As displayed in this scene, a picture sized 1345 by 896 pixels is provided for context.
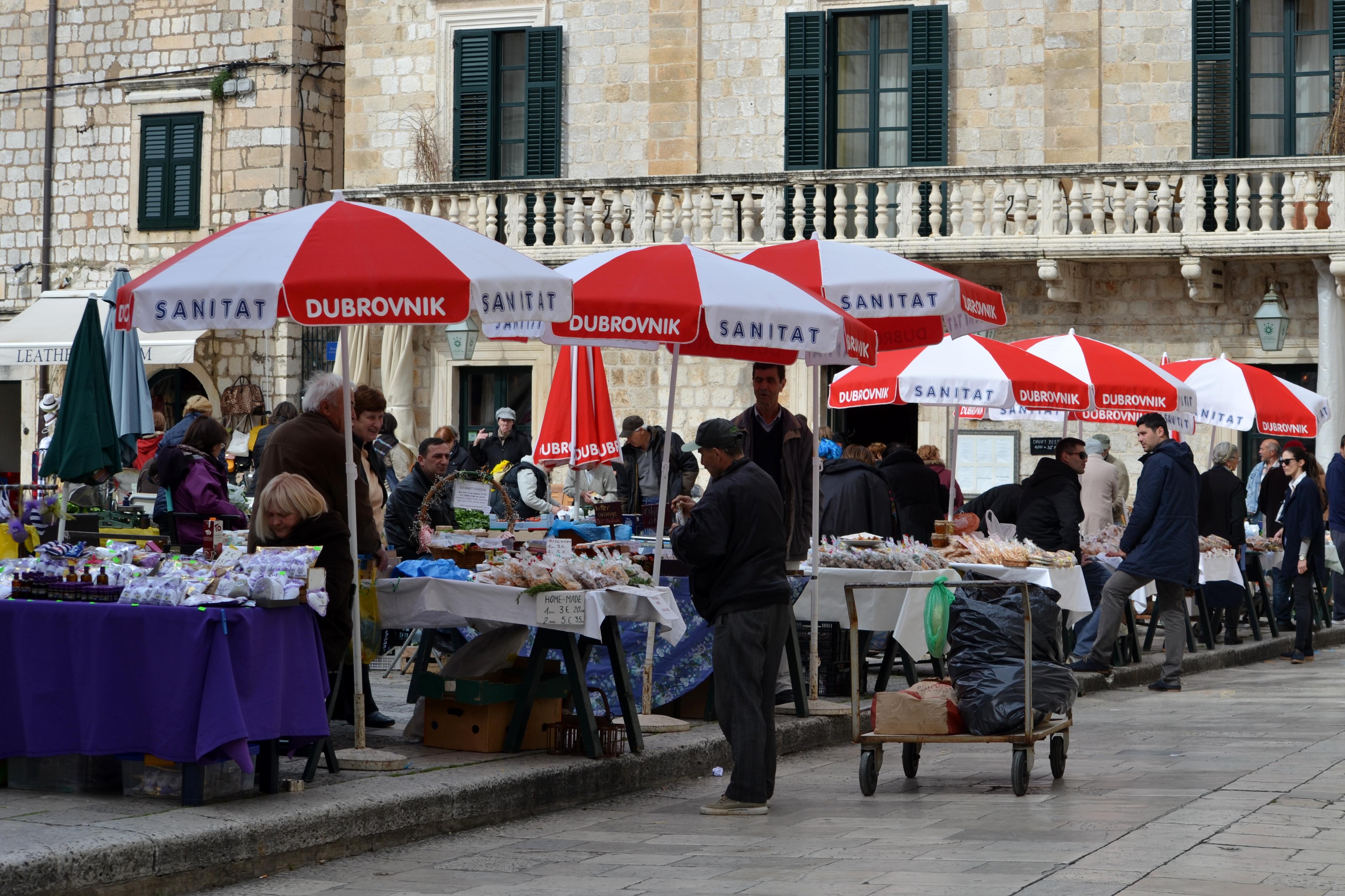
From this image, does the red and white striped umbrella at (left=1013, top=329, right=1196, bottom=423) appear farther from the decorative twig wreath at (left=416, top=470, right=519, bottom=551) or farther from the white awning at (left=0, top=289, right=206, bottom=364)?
the white awning at (left=0, top=289, right=206, bottom=364)

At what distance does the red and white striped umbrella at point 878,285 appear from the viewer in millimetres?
10602

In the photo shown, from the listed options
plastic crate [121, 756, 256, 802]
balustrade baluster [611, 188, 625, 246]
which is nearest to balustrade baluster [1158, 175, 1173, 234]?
balustrade baluster [611, 188, 625, 246]

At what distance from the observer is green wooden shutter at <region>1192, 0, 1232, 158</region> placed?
20.4m

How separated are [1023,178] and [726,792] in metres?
13.4

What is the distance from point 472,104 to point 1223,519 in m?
11.5

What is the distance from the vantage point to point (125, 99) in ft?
85.3

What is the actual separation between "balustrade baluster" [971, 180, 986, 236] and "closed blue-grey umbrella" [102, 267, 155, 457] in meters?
9.36

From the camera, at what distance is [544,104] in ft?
75.3

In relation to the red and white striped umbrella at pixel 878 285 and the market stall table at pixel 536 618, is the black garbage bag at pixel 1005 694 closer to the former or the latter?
the market stall table at pixel 536 618

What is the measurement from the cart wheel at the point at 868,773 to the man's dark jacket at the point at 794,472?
2.08 metres

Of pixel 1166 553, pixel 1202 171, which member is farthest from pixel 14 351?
pixel 1202 171

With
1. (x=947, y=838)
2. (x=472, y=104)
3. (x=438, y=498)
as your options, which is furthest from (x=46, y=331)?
(x=947, y=838)

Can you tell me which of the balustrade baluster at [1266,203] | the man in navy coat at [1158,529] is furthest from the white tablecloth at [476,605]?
the balustrade baluster at [1266,203]

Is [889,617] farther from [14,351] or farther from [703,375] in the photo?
[703,375]
